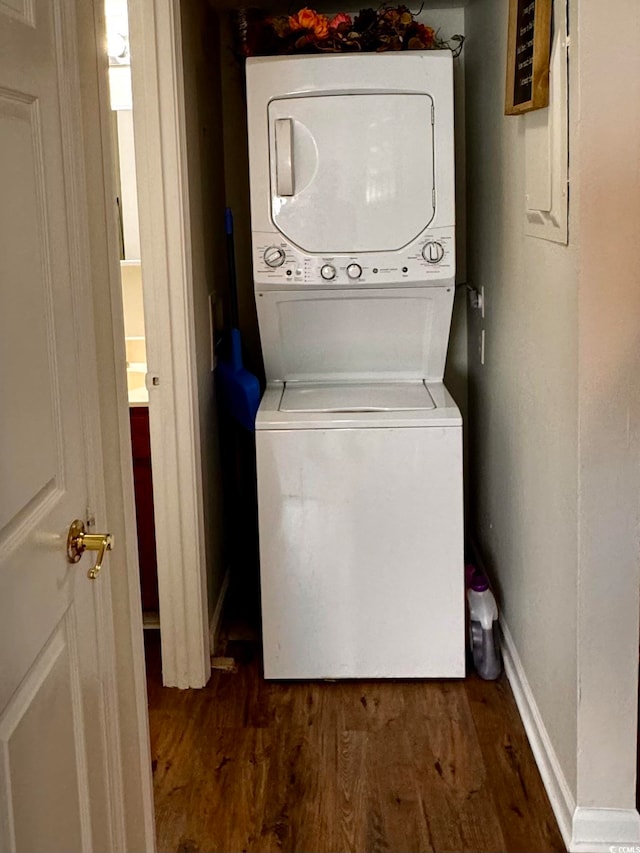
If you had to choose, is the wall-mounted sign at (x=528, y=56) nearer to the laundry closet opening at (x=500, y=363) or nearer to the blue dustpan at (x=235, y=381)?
the laundry closet opening at (x=500, y=363)

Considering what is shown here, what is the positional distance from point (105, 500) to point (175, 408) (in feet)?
3.23

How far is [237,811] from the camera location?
2262mm

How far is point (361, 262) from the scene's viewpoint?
9.38ft

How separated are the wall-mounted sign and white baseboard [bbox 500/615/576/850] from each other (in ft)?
4.83

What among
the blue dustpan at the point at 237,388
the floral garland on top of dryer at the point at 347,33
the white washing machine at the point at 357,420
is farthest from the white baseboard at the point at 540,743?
the floral garland on top of dryer at the point at 347,33

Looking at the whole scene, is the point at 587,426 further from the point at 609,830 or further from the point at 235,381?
the point at 235,381

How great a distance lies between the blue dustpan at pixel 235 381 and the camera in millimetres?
3055

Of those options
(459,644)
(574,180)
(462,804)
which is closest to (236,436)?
(459,644)

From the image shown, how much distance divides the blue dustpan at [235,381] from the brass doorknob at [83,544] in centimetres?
157

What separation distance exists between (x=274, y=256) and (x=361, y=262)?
0.26 metres

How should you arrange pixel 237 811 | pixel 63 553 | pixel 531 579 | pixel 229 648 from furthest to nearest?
pixel 229 648
pixel 531 579
pixel 237 811
pixel 63 553

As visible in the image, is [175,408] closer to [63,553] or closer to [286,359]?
[286,359]

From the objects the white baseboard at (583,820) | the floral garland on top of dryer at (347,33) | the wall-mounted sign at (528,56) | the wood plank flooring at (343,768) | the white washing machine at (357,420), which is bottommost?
the wood plank flooring at (343,768)

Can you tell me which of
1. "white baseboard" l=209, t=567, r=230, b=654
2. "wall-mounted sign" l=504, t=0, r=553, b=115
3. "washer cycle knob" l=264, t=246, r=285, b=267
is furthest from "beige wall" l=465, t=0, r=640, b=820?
"white baseboard" l=209, t=567, r=230, b=654
